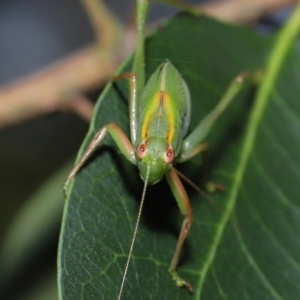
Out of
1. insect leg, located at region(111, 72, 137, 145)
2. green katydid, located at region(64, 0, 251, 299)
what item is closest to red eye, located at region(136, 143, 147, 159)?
green katydid, located at region(64, 0, 251, 299)

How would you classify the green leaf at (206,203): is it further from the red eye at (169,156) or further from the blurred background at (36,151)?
the blurred background at (36,151)

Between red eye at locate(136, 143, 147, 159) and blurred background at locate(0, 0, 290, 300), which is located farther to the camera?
blurred background at locate(0, 0, 290, 300)

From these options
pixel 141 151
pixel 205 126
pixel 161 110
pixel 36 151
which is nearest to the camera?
pixel 141 151

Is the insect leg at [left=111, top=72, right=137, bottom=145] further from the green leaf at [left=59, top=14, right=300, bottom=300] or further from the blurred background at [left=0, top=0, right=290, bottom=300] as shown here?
the blurred background at [left=0, top=0, right=290, bottom=300]

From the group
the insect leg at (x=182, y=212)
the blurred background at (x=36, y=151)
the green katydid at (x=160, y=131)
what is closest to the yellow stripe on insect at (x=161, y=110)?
the green katydid at (x=160, y=131)

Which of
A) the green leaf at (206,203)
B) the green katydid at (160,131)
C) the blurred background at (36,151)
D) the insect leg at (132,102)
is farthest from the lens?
the blurred background at (36,151)

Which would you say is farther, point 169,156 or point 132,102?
point 132,102

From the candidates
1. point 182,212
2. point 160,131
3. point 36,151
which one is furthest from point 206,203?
point 36,151

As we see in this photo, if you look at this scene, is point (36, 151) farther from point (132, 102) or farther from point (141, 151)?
point (141, 151)
